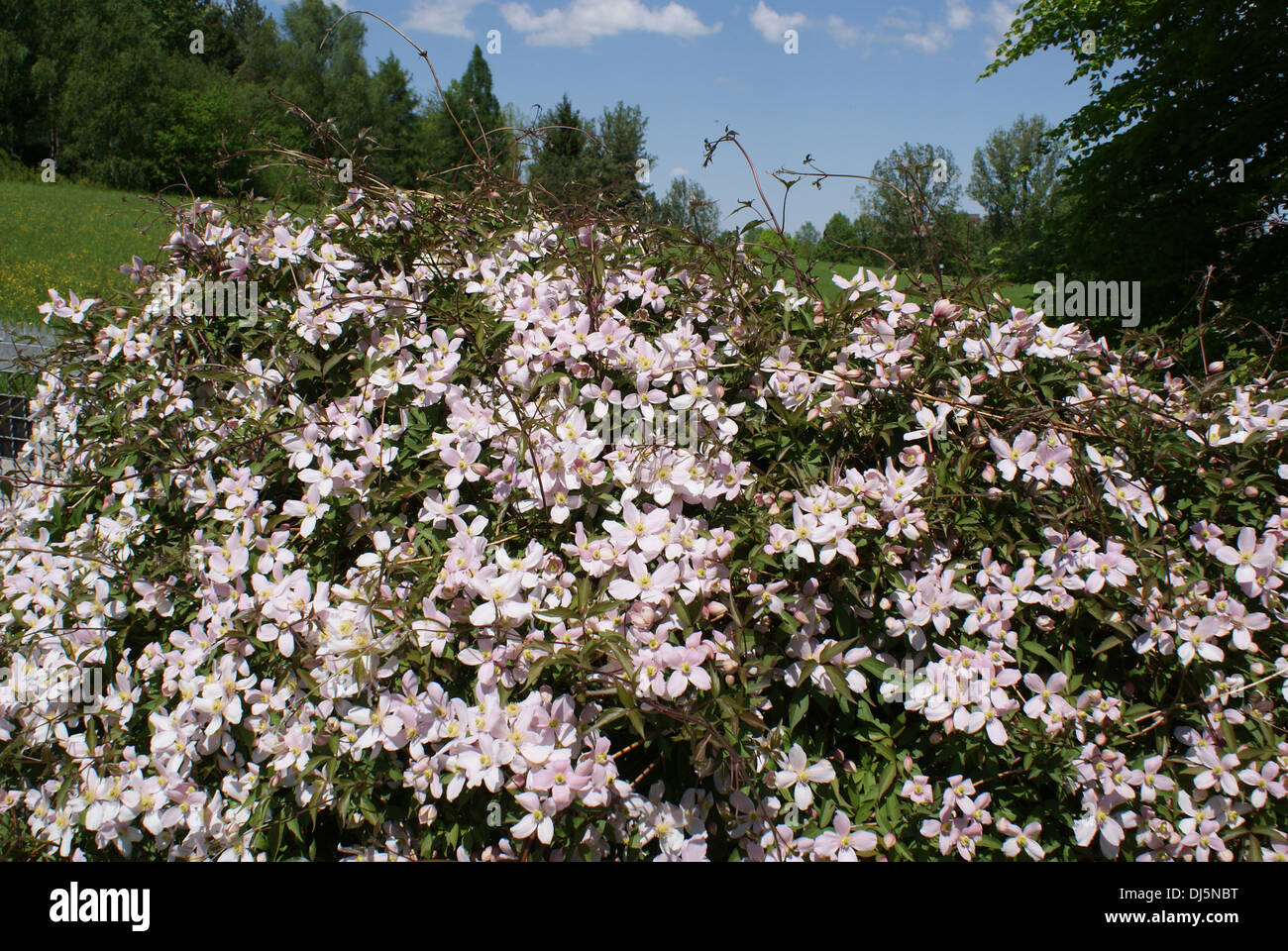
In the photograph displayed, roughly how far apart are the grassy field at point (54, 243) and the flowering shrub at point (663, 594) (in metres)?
8.92

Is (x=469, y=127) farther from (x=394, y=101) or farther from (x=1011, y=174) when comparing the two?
(x=394, y=101)

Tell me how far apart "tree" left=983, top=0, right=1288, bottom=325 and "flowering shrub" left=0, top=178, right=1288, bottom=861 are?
6.40 meters

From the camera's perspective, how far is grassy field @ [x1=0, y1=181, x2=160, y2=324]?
39.0 ft

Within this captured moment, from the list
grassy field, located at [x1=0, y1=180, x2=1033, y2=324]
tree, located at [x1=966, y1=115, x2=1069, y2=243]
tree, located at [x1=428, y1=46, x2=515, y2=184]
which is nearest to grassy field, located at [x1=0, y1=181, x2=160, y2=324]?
grassy field, located at [x1=0, y1=180, x2=1033, y2=324]

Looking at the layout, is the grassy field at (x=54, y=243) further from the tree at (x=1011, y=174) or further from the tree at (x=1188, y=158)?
the tree at (x=1011, y=174)

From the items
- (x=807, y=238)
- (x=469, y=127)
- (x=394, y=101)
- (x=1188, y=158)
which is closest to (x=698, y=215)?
(x=807, y=238)

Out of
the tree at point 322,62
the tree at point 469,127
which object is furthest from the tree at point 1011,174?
the tree at point 322,62

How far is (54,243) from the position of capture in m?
18.0

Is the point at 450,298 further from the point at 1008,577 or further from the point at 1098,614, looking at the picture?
the point at 1098,614

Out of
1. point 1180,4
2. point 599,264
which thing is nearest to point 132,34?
point 1180,4

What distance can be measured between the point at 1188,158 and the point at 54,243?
22924mm

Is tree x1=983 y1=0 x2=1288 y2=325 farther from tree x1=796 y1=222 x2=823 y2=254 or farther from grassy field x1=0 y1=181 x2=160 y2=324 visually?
grassy field x1=0 y1=181 x2=160 y2=324

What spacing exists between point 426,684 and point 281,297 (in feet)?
4.50
